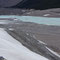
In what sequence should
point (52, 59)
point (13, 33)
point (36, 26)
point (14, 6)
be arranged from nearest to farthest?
point (52, 59) < point (13, 33) < point (36, 26) < point (14, 6)

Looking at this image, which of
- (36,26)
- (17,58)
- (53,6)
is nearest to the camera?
(17,58)

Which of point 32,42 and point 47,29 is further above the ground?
point 32,42

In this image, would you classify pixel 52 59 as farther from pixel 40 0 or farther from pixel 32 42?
pixel 40 0

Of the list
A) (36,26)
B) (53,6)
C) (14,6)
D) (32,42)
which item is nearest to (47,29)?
(36,26)

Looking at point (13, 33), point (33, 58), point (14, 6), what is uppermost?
point (33, 58)

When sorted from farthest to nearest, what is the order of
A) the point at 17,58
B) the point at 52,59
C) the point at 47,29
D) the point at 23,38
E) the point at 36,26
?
1. the point at 36,26
2. the point at 47,29
3. the point at 23,38
4. the point at 52,59
5. the point at 17,58

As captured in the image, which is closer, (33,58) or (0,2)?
(33,58)

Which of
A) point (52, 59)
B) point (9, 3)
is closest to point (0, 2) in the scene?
point (9, 3)

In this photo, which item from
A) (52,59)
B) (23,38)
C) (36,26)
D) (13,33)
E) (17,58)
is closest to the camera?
(17,58)

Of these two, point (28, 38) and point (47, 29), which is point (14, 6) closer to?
point (47, 29)
